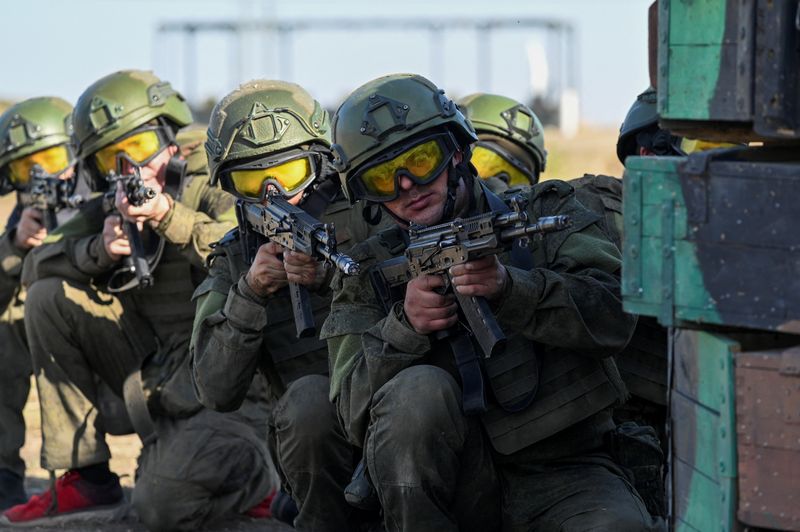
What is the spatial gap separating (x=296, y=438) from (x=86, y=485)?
2.30 meters

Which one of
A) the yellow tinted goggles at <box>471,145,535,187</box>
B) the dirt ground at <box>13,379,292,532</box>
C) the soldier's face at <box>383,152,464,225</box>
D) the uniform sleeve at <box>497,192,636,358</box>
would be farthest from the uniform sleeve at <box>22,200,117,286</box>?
the uniform sleeve at <box>497,192,636,358</box>

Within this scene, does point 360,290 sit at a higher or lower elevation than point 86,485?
higher

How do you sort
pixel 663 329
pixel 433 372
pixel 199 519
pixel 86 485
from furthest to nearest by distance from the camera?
1. pixel 86 485
2. pixel 199 519
3. pixel 663 329
4. pixel 433 372

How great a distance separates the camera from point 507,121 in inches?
287

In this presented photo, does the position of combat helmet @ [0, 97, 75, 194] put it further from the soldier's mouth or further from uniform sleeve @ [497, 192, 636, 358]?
uniform sleeve @ [497, 192, 636, 358]

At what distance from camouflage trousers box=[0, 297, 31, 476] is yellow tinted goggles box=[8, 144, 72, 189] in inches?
26.9

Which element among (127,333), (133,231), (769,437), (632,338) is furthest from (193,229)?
(769,437)

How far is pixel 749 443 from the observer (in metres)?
3.89

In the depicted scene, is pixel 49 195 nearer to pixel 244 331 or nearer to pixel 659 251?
pixel 244 331

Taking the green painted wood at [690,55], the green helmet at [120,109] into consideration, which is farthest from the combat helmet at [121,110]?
the green painted wood at [690,55]

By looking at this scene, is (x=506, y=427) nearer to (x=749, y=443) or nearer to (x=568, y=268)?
(x=568, y=268)

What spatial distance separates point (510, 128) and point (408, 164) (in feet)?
7.25

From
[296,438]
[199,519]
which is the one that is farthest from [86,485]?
[296,438]

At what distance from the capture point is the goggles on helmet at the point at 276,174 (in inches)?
239
